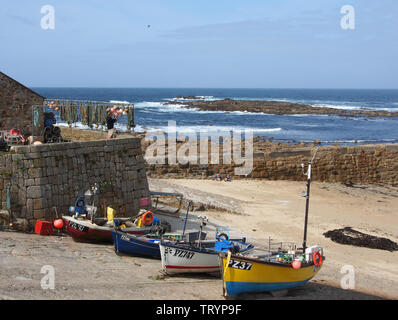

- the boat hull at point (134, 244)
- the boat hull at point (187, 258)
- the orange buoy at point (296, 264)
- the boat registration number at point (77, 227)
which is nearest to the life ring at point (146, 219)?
the boat hull at point (134, 244)

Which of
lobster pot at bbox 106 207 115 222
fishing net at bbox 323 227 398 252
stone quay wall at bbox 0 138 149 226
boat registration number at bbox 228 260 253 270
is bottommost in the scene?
fishing net at bbox 323 227 398 252

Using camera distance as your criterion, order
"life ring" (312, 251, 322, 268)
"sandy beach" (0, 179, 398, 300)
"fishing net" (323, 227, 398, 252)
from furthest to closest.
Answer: "fishing net" (323, 227, 398, 252), "life ring" (312, 251, 322, 268), "sandy beach" (0, 179, 398, 300)

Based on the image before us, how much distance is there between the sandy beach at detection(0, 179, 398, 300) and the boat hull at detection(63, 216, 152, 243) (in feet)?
0.73

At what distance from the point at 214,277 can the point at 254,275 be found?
74.0 inches

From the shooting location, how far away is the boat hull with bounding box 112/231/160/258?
12.3 meters

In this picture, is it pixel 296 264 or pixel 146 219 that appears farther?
pixel 146 219

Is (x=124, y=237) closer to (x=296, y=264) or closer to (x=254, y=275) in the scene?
(x=254, y=275)

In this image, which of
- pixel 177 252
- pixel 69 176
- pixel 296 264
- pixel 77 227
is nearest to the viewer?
pixel 296 264

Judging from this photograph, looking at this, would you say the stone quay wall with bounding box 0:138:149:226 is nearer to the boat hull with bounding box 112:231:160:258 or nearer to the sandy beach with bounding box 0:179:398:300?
the sandy beach with bounding box 0:179:398:300

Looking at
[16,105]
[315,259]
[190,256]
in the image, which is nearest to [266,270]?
[315,259]

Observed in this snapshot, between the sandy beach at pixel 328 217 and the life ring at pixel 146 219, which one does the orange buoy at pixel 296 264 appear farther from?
the life ring at pixel 146 219

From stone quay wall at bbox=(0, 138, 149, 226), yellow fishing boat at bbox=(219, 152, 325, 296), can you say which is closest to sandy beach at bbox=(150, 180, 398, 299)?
yellow fishing boat at bbox=(219, 152, 325, 296)

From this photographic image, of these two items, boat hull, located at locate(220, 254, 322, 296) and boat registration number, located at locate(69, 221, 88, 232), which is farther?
boat registration number, located at locate(69, 221, 88, 232)

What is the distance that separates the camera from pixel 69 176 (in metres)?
13.7
